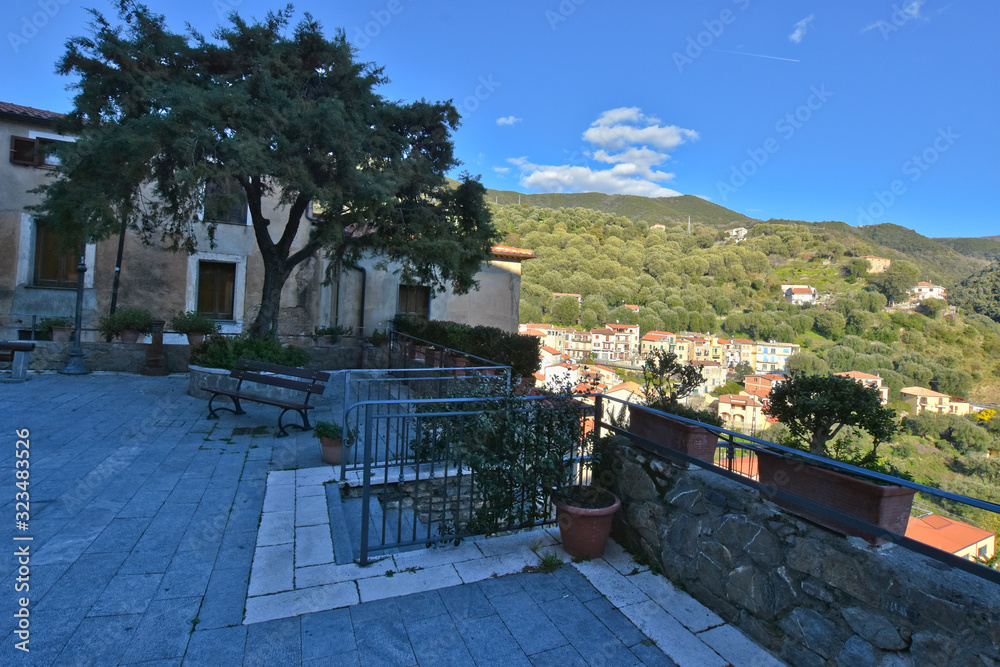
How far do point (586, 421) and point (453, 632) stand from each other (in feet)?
5.65

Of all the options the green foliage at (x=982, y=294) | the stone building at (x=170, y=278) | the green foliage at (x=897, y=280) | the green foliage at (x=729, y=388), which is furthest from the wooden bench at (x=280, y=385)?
the green foliage at (x=897, y=280)

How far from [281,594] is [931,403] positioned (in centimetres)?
2330

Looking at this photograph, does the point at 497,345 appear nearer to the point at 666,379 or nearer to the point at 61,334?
the point at 666,379

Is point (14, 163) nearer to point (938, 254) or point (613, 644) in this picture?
point (613, 644)

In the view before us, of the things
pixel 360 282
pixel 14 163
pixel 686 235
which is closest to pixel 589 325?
pixel 360 282

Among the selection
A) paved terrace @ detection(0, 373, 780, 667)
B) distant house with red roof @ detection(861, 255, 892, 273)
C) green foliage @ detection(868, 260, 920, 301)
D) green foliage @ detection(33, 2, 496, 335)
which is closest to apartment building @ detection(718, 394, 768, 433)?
paved terrace @ detection(0, 373, 780, 667)

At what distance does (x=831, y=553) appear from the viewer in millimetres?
2250

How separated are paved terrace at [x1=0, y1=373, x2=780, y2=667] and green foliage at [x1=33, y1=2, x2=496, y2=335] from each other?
5320 millimetres

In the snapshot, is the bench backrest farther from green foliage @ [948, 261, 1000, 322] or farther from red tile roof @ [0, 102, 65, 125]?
green foliage @ [948, 261, 1000, 322]

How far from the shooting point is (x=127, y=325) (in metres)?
10.8

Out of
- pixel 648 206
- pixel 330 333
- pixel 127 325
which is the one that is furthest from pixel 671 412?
pixel 648 206

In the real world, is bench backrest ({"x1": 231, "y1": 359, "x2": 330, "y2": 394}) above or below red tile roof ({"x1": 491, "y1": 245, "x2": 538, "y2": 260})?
below

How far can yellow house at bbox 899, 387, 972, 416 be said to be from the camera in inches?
701

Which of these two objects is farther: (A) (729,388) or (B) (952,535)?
(A) (729,388)
